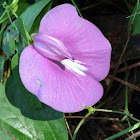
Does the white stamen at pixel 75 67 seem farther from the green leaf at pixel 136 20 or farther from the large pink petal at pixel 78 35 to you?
the green leaf at pixel 136 20

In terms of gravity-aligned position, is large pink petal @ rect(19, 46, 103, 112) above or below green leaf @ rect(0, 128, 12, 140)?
above

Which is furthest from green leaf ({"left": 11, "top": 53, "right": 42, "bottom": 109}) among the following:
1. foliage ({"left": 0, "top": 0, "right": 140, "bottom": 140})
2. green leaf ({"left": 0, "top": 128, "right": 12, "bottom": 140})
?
green leaf ({"left": 0, "top": 128, "right": 12, "bottom": 140})

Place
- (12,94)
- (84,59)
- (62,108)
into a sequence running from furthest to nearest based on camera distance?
(12,94)
(84,59)
(62,108)

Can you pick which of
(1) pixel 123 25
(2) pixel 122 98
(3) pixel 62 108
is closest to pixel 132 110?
(2) pixel 122 98

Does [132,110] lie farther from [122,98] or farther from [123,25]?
[123,25]

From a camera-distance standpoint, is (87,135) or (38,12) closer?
(38,12)

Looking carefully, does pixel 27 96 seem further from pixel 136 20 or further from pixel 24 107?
pixel 136 20

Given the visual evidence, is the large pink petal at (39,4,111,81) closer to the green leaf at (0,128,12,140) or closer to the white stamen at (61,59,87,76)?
the white stamen at (61,59,87,76)

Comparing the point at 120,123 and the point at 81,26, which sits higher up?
the point at 81,26
